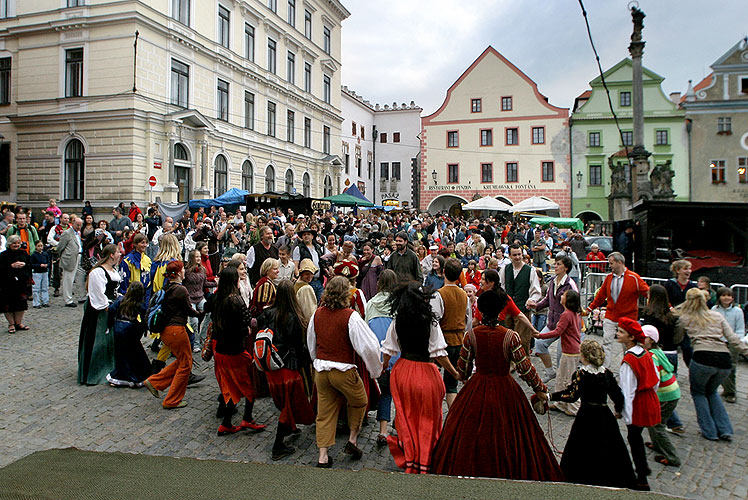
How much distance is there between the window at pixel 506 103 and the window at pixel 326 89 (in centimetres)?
1521

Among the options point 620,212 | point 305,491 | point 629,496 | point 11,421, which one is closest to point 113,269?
point 11,421

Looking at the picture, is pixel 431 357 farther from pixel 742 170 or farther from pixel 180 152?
pixel 742 170

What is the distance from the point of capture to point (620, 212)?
27.7m

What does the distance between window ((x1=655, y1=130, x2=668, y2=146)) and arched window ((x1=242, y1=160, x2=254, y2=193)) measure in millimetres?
32317

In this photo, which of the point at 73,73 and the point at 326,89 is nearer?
the point at 73,73

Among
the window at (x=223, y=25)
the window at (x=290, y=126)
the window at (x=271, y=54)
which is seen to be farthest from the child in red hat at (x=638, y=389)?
the window at (x=290, y=126)

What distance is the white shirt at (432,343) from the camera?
437 centimetres

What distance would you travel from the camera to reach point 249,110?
31.5m

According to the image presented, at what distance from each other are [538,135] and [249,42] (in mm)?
24268

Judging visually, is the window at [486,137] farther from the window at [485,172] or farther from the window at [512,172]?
the window at [512,172]

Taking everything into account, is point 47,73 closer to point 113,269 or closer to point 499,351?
point 113,269

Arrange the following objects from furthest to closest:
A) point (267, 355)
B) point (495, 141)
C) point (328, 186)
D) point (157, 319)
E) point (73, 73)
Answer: point (328, 186) < point (495, 141) < point (73, 73) < point (157, 319) < point (267, 355)

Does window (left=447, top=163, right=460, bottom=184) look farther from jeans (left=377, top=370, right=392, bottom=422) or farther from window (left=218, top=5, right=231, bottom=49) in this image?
jeans (left=377, top=370, right=392, bottom=422)

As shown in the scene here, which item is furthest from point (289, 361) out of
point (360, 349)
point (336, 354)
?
point (360, 349)
